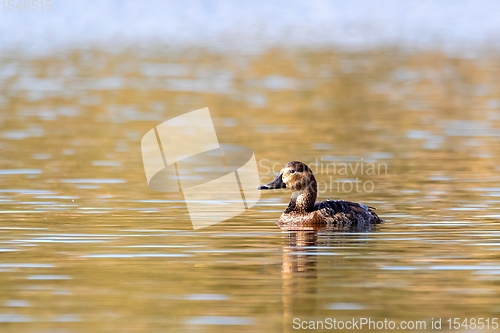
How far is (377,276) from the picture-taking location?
11406 mm

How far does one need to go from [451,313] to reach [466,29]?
8455 centimetres

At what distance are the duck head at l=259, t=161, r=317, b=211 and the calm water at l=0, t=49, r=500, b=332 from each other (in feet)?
1.85

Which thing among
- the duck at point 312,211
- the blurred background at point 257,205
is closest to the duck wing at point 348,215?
the duck at point 312,211

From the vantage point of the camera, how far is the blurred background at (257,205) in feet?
34.0

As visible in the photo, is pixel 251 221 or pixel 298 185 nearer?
pixel 251 221

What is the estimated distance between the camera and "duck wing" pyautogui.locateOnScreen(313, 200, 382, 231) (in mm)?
14586

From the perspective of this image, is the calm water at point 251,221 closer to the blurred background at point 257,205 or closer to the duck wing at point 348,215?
the blurred background at point 257,205

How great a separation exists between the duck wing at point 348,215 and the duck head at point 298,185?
0.32m

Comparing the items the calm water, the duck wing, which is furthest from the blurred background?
the duck wing

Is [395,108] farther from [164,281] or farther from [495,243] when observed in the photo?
[164,281]

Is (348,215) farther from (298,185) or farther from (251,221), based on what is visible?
(251,221)

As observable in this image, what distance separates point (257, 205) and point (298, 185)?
61.8 inches

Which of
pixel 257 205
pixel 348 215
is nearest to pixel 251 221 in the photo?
pixel 348 215

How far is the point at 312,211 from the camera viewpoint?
599 inches
